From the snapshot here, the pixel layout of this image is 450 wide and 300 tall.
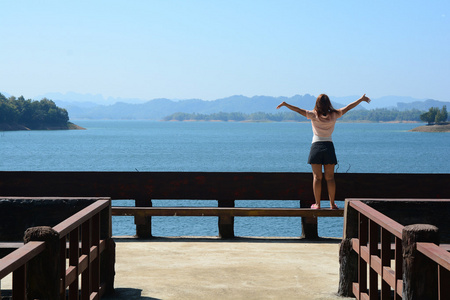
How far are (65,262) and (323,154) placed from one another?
544 centimetres

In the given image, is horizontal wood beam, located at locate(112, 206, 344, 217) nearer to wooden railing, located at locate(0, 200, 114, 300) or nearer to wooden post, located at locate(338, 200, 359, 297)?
wooden post, located at locate(338, 200, 359, 297)

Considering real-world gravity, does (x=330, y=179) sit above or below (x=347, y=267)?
above

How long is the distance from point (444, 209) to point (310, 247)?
3.40 metres

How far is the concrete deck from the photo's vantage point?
6215 millimetres

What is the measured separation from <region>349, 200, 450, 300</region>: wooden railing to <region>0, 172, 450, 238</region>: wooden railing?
14.6 ft

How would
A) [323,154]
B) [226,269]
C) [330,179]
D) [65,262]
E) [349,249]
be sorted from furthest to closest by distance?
[330,179] < [323,154] < [226,269] < [349,249] < [65,262]

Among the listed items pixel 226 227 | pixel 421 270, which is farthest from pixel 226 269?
pixel 421 270

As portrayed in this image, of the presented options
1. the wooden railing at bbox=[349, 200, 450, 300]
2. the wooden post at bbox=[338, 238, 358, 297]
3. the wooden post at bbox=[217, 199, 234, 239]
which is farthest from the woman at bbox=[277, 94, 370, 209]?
the wooden railing at bbox=[349, 200, 450, 300]

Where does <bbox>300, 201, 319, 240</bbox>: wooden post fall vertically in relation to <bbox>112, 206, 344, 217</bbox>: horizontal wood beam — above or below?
below

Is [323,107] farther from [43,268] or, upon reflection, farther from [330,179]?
[43,268]

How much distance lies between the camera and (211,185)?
33.8 ft

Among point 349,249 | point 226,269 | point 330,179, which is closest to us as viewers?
point 349,249

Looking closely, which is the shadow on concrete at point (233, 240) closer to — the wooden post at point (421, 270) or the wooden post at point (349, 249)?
the wooden post at point (349, 249)

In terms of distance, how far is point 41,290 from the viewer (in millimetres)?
3877
